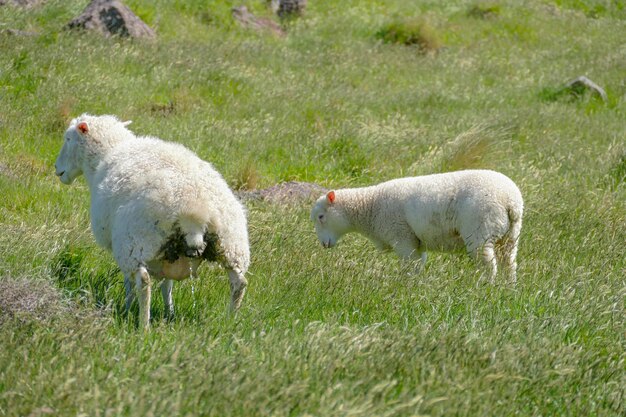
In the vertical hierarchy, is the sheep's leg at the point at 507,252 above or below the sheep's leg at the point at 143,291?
below

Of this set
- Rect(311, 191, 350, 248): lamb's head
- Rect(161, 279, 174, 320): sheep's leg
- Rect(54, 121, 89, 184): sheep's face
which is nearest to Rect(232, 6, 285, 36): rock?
Rect(311, 191, 350, 248): lamb's head

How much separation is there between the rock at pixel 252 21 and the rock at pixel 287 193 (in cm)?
1246

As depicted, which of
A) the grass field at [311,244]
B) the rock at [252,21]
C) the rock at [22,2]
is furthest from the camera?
the rock at [252,21]

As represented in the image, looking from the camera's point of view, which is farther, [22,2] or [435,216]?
[22,2]

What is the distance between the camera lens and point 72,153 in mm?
7652

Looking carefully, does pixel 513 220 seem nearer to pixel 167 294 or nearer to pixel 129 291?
pixel 167 294

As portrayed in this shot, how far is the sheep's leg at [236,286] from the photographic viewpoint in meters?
6.18

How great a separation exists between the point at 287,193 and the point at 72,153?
11.1 feet

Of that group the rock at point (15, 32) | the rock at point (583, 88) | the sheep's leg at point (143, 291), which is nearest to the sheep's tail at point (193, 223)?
the sheep's leg at point (143, 291)

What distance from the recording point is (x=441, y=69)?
2133cm

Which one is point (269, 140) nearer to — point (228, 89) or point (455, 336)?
point (228, 89)

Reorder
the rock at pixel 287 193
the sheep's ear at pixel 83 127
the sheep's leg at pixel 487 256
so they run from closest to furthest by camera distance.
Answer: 1. the sheep's ear at pixel 83 127
2. the sheep's leg at pixel 487 256
3. the rock at pixel 287 193

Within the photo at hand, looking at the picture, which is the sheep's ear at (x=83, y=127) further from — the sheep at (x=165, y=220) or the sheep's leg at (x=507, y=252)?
the sheep's leg at (x=507, y=252)

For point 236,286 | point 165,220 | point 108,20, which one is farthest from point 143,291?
point 108,20
